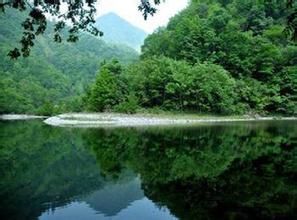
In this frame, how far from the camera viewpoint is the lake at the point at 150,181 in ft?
46.9

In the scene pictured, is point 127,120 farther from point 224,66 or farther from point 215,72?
point 224,66

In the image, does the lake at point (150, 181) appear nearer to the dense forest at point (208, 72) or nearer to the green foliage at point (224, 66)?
the dense forest at point (208, 72)

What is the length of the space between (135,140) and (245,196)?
20.0m

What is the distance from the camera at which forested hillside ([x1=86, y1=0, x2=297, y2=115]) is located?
7419 centimetres

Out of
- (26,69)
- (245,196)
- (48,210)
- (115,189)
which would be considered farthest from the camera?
(26,69)

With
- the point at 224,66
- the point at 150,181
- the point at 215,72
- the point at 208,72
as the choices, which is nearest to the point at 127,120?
the point at 208,72

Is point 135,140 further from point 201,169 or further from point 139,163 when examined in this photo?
point 201,169

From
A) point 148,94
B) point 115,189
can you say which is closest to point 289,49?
point 148,94

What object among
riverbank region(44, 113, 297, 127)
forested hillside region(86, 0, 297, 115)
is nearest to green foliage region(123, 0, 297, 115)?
forested hillside region(86, 0, 297, 115)

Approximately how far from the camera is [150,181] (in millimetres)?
19250

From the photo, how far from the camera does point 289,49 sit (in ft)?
302

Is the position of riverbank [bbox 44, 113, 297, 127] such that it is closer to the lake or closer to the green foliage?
the green foliage

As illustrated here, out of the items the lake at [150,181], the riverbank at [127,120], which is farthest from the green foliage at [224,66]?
the lake at [150,181]

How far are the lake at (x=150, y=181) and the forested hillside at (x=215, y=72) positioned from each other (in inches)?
1620
